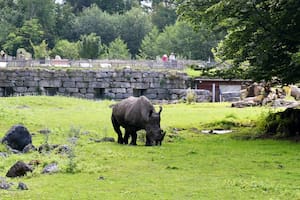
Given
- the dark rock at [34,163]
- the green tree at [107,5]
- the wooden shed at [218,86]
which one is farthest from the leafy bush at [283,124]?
the green tree at [107,5]

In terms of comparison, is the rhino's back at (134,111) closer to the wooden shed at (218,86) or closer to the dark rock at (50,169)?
the dark rock at (50,169)

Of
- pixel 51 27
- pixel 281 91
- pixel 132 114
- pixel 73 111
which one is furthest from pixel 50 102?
pixel 51 27

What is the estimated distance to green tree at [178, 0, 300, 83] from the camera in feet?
66.0

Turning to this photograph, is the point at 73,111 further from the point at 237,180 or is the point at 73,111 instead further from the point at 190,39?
the point at 190,39

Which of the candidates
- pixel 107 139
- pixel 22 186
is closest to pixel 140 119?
pixel 107 139

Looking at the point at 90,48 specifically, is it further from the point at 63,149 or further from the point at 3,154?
the point at 3,154

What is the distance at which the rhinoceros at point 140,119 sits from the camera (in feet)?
61.2

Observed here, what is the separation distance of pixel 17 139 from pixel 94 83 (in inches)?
1198

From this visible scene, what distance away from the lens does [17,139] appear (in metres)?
17.7

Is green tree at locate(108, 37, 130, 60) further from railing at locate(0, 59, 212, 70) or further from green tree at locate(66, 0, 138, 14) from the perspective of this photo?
railing at locate(0, 59, 212, 70)

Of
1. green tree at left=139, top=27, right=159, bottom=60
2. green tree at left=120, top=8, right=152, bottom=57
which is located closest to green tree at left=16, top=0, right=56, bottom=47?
green tree at left=120, top=8, right=152, bottom=57

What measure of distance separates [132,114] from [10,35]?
205 feet

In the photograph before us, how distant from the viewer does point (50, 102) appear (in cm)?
3444

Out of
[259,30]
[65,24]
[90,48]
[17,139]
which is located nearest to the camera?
[17,139]
